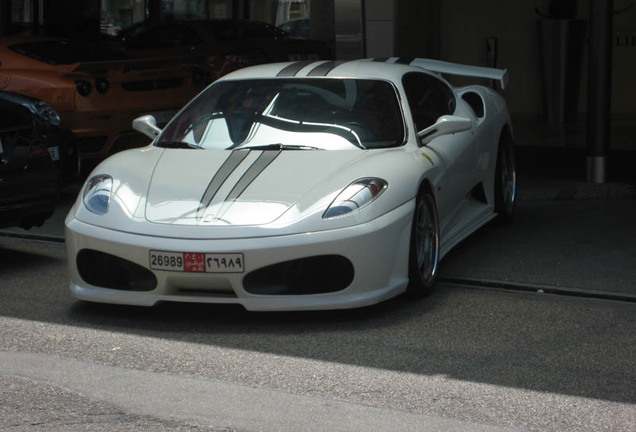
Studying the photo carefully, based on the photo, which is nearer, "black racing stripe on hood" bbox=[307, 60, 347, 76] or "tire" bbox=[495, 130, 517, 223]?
"black racing stripe on hood" bbox=[307, 60, 347, 76]

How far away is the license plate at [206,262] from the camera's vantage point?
6039 mm

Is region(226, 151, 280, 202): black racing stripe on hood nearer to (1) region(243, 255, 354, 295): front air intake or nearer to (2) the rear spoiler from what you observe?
(1) region(243, 255, 354, 295): front air intake

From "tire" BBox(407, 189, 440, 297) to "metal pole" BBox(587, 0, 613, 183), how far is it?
438cm

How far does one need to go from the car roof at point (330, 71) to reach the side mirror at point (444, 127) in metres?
0.53

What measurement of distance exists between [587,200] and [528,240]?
6.95 ft

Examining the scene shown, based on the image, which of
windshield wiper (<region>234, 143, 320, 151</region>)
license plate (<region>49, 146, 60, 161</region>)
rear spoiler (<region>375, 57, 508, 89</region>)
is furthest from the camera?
rear spoiler (<region>375, 57, 508, 89</region>)

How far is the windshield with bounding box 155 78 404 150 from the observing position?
7086 mm

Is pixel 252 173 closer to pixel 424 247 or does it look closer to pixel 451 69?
pixel 424 247

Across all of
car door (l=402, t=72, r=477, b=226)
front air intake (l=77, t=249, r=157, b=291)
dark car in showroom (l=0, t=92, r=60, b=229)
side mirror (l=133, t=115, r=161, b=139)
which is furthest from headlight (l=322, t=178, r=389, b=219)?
dark car in showroom (l=0, t=92, r=60, b=229)

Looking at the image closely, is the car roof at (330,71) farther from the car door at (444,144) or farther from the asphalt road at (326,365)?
the asphalt road at (326,365)

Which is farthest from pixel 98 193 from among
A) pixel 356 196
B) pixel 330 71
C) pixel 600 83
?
pixel 600 83

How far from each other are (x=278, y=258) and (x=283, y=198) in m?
0.39

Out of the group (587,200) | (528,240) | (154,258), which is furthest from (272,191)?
(587,200)

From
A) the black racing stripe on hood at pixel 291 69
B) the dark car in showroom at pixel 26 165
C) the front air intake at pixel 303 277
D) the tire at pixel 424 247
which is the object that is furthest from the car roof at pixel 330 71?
the front air intake at pixel 303 277
